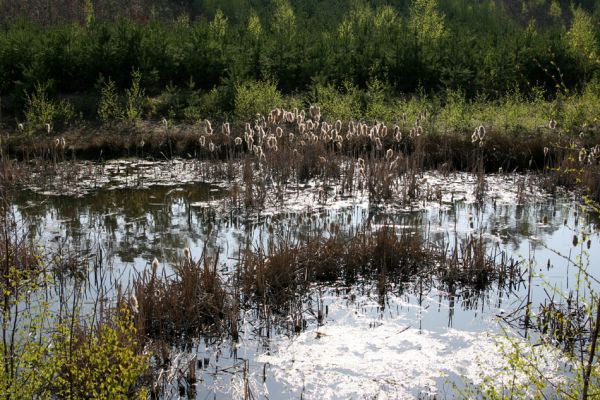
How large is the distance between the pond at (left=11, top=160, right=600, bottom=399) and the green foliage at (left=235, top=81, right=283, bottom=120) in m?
2.41

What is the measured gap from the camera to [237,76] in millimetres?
15062

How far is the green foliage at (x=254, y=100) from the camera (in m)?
14.3

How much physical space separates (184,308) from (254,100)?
8.94 metres

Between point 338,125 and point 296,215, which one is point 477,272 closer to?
point 296,215

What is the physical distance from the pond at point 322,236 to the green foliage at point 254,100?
7.90 feet

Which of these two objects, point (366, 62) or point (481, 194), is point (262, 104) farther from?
point (481, 194)

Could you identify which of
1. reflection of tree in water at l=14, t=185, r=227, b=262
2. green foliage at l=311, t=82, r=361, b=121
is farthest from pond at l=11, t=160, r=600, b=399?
green foliage at l=311, t=82, r=361, b=121

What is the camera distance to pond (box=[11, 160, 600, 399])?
5.26 meters

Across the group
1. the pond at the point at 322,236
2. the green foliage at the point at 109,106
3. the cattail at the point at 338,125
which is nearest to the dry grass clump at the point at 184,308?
the pond at the point at 322,236

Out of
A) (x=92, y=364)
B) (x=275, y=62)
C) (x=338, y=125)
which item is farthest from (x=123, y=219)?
(x=275, y=62)

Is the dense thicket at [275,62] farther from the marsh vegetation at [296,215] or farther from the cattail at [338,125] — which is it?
the cattail at [338,125]

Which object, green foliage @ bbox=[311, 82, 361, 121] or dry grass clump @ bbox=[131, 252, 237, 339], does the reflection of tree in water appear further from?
green foliage @ bbox=[311, 82, 361, 121]

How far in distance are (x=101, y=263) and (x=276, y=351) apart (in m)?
2.70

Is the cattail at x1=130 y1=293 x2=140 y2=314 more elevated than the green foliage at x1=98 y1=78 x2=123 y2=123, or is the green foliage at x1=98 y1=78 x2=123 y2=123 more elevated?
the green foliage at x1=98 y1=78 x2=123 y2=123
